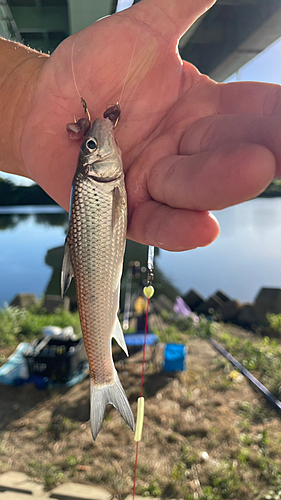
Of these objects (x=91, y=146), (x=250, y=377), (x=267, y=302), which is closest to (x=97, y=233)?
(x=91, y=146)

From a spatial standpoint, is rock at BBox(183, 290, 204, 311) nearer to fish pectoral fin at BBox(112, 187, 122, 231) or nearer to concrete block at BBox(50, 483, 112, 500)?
concrete block at BBox(50, 483, 112, 500)

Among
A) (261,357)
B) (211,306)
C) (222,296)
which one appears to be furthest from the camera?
(222,296)

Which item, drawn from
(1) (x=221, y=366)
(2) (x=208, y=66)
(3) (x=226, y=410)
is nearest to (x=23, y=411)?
(3) (x=226, y=410)

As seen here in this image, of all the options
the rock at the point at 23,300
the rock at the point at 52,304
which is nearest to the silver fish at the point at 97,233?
the rock at the point at 52,304

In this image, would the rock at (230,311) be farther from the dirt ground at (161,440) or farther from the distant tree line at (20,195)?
the distant tree line at (20,195)

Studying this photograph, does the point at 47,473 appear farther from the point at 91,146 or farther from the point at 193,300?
the point at 193,300

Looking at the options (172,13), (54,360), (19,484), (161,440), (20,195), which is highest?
(172,13)
